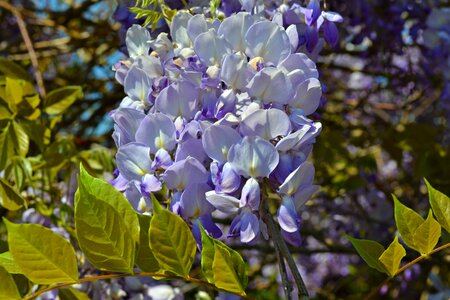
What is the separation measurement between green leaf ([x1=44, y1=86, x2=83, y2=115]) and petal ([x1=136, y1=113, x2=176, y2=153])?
0.53m

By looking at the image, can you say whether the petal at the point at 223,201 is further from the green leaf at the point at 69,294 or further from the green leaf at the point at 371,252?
the green leaf at the point at 69,294

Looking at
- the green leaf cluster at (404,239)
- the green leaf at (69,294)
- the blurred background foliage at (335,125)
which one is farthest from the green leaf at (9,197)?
the green leaf cluster at (404,239)

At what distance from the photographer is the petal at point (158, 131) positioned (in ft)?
2.79

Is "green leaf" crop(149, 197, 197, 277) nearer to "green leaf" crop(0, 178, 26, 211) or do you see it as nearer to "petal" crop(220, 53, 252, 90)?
"petal" crop(220, 53, 252, 90)

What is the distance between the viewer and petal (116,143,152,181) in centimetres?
85

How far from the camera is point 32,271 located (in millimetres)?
698

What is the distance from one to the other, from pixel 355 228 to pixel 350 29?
1.94ft

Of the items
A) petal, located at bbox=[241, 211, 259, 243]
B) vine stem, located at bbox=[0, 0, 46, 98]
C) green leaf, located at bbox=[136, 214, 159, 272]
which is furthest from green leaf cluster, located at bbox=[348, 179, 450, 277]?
vine stem, located at bbox=[0, 0, 46, 98]

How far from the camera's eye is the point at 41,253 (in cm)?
70

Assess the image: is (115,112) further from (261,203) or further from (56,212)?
(56,212)

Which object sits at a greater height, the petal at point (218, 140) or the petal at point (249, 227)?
the petal at point (218, 140)

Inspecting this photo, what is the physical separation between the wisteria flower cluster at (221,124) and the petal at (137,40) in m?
0.04

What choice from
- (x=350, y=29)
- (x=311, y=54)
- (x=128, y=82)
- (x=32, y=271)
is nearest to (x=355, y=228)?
(x=350, y=29)

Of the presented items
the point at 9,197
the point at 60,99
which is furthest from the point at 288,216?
the point at 60,99
